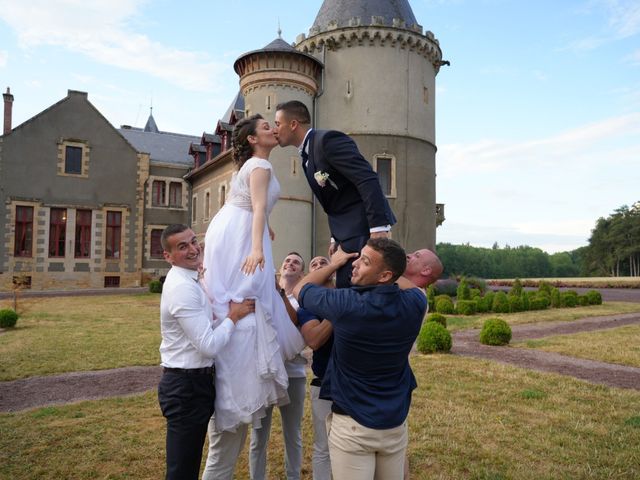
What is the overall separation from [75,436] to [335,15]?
25987mm

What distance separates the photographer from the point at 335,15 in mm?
26828

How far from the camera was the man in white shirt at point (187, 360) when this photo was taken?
2.90 meters

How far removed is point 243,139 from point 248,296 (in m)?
1.12

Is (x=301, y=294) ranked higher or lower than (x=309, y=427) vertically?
higher

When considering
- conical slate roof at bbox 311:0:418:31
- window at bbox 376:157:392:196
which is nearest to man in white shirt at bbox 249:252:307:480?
window at bbox 376:157:392:196

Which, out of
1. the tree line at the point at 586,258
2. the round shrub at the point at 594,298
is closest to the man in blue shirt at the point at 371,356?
the round shrub at the point at 594,298

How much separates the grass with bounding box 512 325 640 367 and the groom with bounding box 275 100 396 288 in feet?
29.9

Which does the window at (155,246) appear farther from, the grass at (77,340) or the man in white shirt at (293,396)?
the man in white shirt at (293,396)

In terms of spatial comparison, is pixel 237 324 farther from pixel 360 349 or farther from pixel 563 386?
pixel 563 386

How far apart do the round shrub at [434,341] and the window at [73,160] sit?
90.5ft

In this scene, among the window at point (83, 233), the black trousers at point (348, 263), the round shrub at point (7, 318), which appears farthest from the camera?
the window at point (83, 233)

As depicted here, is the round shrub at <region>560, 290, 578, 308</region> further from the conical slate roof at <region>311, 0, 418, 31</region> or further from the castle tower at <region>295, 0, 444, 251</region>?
the conical slate roof at <region>311, 0, 418, 31</region>

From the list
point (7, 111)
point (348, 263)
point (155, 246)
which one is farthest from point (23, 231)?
point (348, 263)

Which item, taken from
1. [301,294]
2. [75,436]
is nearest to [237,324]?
[301,294]
